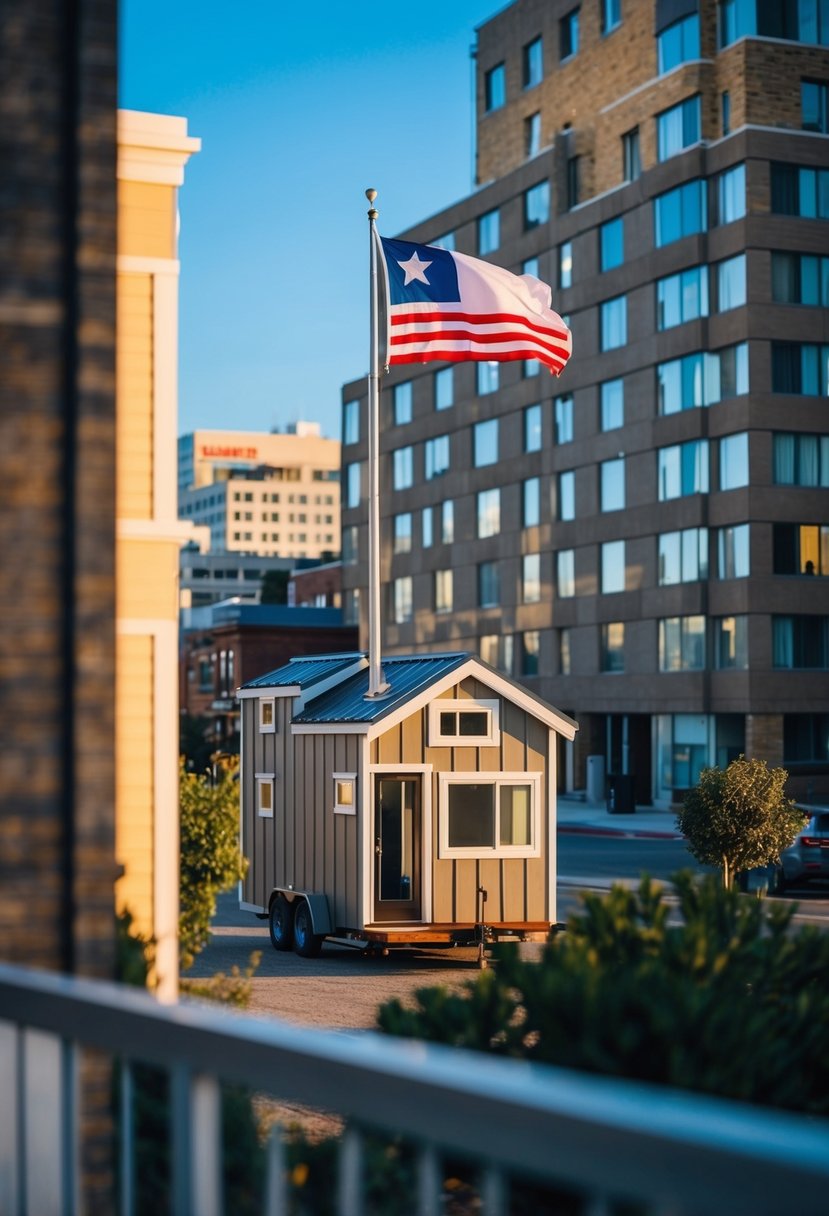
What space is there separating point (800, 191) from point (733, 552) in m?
12.2

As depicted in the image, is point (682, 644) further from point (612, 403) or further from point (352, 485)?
point (352, 485)

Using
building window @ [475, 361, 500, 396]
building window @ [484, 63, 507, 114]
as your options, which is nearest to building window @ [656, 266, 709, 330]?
building window @ [475, 361, 500, 396]

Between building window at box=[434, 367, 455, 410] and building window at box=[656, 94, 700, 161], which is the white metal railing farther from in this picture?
building window at box=[434, 367, 455, 410]

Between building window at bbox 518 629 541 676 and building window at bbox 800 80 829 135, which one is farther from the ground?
building window at bbox 800 80 829 135

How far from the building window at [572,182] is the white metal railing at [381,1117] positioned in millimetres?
61782

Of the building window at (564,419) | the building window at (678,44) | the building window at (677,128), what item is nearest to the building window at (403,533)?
the building window at (564,419)

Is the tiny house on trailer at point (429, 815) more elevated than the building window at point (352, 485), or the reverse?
the building window at point (352, 485)

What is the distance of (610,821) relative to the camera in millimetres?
51000

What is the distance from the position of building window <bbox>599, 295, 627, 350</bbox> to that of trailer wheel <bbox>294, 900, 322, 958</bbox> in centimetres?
4019

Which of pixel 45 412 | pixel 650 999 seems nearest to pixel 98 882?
pixel 45 412

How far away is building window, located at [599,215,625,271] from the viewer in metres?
59.4

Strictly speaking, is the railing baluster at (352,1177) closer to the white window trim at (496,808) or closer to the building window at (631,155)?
the white window trim at (496,808)

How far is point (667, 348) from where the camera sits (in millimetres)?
56344

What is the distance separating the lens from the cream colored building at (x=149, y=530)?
33.5ft
